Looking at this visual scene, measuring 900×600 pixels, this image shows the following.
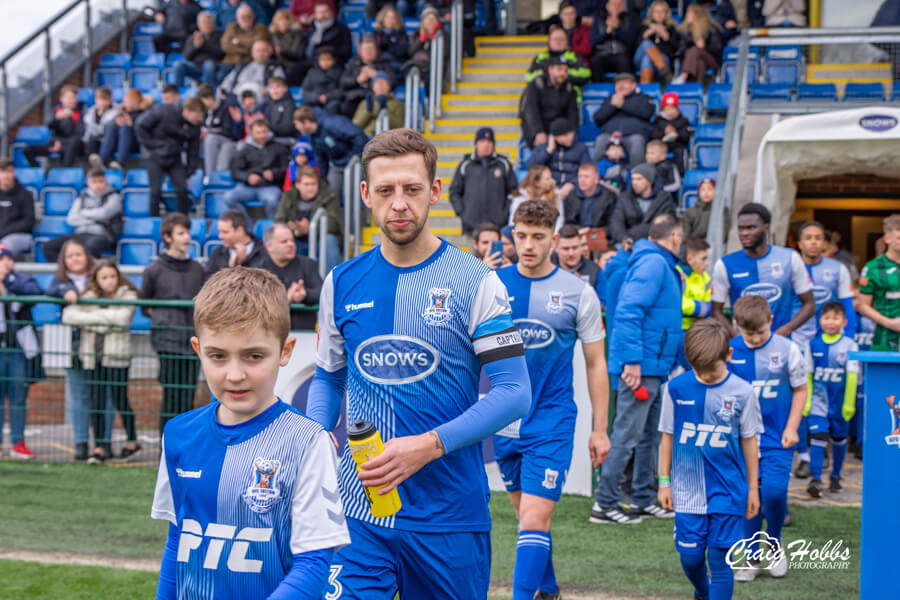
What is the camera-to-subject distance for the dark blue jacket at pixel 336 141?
13156mm

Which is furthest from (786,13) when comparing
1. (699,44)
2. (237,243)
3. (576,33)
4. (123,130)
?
(123,130)

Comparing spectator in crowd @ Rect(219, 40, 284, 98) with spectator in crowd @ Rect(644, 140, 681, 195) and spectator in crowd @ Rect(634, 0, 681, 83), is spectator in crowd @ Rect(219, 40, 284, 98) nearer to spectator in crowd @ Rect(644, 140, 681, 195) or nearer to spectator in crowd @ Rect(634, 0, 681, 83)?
spectator in crowd @ Rect(634, 0, 681, 83)

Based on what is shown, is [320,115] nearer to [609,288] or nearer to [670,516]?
[609,288]

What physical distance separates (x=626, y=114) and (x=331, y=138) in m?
3.79

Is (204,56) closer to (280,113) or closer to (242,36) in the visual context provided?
(242,36)

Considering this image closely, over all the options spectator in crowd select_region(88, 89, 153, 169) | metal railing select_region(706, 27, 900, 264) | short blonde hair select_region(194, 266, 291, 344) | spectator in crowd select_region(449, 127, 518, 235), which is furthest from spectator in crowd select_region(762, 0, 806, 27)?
short blonde hair select_region(194, 266, 291, 344)

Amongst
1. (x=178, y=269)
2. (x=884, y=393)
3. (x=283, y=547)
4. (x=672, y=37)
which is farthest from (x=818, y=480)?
(x=672, y=37)

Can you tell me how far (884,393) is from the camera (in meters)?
4.80

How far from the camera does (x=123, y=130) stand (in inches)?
579

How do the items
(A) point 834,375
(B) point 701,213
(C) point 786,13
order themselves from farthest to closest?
1. (C) point 786,13
2. (B) point 701,213
3. (A) point 834,375

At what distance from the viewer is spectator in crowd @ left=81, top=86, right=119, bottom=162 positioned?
15.1 metres

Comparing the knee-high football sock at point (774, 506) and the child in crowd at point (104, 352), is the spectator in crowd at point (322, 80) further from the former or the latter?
the knee-high football sock at point (774, 506)

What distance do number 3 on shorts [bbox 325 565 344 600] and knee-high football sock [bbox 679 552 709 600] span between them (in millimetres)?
2312

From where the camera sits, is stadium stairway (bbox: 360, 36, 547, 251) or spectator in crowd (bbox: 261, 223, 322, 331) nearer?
spectator in crowd (bbox: 261, 223, 322, 331)
